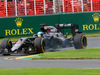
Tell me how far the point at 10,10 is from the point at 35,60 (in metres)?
18.3

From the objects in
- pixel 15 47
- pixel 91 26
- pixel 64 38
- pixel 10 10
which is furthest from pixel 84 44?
pixel 10 10

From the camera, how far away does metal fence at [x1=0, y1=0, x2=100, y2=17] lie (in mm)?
34031

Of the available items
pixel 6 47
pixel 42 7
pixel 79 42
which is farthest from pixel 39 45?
pixel 42 7

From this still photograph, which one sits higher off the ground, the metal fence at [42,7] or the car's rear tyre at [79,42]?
the metal fence at [42,7]

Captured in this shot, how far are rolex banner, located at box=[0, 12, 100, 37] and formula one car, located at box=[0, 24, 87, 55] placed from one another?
1026cm

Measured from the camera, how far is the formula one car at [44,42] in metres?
19.6

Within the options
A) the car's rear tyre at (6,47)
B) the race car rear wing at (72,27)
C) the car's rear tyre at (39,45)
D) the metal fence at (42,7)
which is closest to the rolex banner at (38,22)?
the metal fence at (42,7)

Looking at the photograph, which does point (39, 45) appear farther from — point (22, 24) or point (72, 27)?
point (22, 24)

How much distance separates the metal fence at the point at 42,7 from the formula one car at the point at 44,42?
428 inches

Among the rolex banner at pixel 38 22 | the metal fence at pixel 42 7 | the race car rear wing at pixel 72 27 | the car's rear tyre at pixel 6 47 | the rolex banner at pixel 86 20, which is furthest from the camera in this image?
the metal fence at pixel 42 7

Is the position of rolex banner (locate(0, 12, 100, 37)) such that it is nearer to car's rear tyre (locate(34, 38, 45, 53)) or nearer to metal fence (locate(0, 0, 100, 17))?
metal fence (locate(0, 0, 100, 17))

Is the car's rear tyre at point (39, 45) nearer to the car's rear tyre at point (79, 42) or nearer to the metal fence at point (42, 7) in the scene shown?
the car's rear tyre at point (79, 42)

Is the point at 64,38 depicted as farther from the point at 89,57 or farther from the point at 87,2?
the point at 87,2

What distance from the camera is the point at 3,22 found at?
33.9 metres
